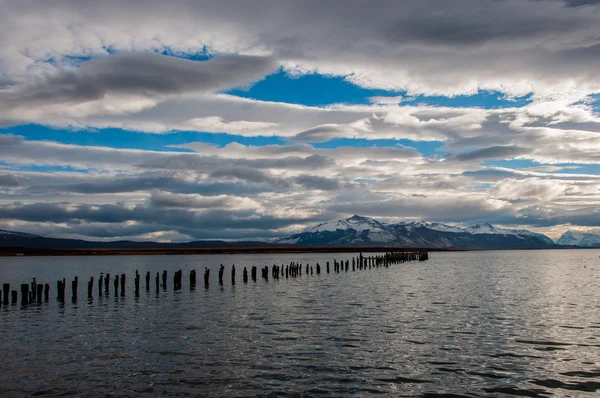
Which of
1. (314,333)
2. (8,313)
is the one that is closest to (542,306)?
(314,333)

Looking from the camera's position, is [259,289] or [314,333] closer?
[314,333]

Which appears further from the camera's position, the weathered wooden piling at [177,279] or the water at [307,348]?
the weathered wooden piling at [177,279]

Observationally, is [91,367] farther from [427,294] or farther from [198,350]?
[427,294]

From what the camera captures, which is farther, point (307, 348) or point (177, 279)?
point (177, 279)

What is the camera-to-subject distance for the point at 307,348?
66.9 ft

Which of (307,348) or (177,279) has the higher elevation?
(177,279)

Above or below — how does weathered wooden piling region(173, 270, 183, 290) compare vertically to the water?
above

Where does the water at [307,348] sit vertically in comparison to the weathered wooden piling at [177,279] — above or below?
below

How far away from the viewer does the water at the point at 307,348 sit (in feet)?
51.0

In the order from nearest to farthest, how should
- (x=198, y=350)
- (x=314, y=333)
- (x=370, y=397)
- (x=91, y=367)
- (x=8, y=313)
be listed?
(x=370, y=397)
(x=91, y=367)
(x=198, y=350)
(x=314, y=333)
(x=8, y=313)

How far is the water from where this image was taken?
612 inches

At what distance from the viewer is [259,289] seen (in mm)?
49000

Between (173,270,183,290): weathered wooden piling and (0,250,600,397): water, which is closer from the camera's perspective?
(0,250,600,397): water

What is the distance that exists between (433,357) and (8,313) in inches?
1097
